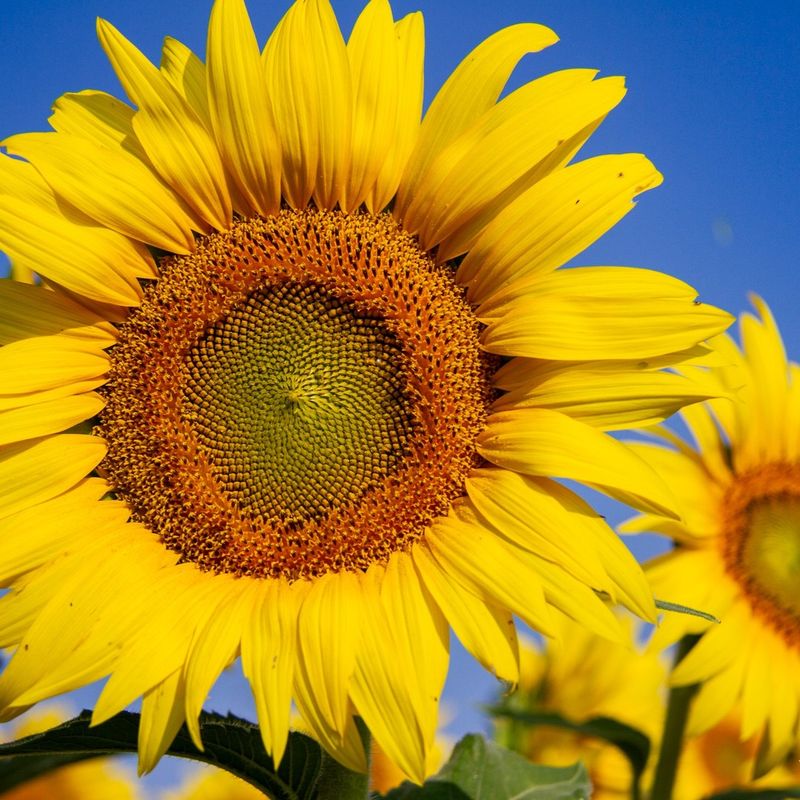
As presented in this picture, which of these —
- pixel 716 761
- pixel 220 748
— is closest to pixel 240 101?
pixel 220 748

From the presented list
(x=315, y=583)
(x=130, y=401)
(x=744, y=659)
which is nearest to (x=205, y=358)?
(x=130, y=401)

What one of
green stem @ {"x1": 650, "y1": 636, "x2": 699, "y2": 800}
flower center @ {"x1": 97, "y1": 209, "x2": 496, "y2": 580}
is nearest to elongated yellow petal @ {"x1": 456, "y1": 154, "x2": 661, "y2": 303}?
flower center @ {"x1": 97, "y1": 209, "x2": 496, "y2": 580}

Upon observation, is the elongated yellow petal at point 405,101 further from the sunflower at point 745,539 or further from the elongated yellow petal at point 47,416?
the sunflower at point 745,539

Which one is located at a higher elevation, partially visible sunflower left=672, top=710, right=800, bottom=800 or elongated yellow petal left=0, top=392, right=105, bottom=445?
elongated yellow petal left=0, top=392, right=105, bottom=445

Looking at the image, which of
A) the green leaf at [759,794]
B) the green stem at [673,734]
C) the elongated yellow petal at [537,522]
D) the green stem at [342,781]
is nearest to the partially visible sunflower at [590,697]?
the green stem at [673,734]

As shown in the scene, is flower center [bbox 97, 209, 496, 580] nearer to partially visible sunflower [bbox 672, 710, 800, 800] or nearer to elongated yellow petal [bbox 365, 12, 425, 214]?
elongated yellow petal [bbox 365, 12, 425, 214]

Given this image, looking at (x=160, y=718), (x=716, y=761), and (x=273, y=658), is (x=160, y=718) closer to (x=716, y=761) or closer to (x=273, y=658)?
(x=273, y=658)

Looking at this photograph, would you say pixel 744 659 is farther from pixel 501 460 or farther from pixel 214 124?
pixel 214 124
